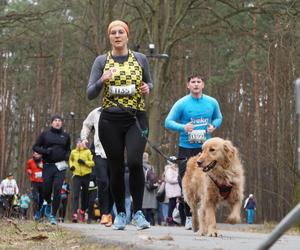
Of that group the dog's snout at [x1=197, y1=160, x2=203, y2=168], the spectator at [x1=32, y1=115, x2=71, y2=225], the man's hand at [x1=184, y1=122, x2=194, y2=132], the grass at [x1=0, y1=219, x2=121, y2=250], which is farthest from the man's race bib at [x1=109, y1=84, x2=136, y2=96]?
the spectator at [x1=32, y1=115, x2=71, y2=225]

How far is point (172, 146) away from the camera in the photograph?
135 feet

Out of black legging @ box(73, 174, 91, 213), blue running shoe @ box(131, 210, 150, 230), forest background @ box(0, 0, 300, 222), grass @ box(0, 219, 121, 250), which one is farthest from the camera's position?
forest background @ box(0, 0, 300, 222)

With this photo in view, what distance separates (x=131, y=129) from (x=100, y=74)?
646mm

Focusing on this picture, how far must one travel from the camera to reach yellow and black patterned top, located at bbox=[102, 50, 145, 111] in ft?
26.2

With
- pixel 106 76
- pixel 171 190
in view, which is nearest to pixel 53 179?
pixel 171 190

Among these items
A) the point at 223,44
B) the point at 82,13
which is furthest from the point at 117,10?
the point at 223,44

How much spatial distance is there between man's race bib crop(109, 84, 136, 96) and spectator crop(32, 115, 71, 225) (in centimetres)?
586

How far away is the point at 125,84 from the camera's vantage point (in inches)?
315

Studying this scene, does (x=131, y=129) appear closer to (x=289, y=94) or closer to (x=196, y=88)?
(x=196, y=88)

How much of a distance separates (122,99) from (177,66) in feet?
106

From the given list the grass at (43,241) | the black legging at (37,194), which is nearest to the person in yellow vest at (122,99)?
the grass at (43,241)

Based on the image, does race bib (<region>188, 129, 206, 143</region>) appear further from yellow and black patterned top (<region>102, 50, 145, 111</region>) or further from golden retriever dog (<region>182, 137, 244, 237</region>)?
yellow and black patterned top (<region>102, 50, 145, 111</region>)

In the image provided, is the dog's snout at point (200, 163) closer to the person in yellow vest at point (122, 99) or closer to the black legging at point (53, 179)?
the person in yellow vest at point (122, 99)

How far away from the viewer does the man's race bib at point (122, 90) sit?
26.1 ft
